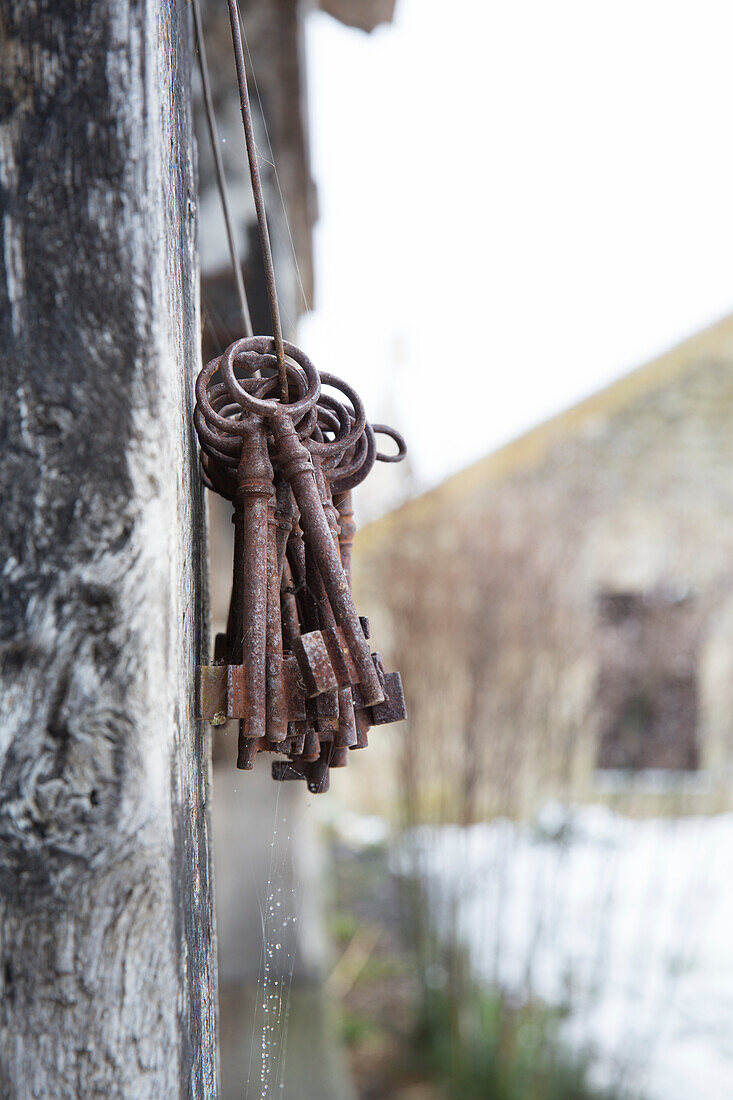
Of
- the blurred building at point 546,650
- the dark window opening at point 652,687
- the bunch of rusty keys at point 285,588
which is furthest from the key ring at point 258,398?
the dark window opening at point 652,687

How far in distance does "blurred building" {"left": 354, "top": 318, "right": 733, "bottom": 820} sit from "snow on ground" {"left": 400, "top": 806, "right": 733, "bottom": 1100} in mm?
186

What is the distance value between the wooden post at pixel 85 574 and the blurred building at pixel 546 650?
3.29m

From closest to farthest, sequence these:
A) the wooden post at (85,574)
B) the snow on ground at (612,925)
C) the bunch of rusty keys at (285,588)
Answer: the wooden post at (85,574) → the bunch of rusty keys at (285,588) → the snow on ground at (612,925)

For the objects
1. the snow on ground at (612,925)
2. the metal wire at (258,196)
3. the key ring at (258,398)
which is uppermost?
the metal wire at (258,196)

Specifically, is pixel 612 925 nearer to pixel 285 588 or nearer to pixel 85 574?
pixel 285 588

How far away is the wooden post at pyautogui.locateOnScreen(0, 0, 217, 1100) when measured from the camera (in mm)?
542

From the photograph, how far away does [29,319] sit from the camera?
1.84ft

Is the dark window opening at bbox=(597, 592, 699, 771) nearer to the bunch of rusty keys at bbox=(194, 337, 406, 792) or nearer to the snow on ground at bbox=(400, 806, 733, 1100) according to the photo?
the snow on ground at bbox=(400, 806, 733, 1100)

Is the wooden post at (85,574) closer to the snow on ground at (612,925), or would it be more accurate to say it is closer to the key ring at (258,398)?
the key ring at (258,398)

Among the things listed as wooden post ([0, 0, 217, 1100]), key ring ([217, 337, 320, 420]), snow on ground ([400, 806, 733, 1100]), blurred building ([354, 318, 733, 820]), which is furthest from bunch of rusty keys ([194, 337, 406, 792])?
snow on ground ([400, 806, 733, 1100])

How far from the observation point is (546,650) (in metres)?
3.76

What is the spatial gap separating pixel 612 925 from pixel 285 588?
3.91 meters

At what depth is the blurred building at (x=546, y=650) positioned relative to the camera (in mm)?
3725

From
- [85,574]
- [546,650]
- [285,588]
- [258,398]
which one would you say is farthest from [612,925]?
[85,574]
